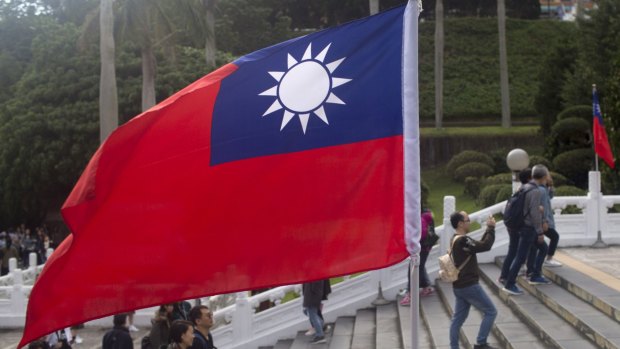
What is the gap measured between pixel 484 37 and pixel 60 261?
5674cm

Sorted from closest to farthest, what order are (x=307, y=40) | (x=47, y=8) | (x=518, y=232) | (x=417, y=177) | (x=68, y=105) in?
(x=417, y=177) → (x=307, y=40) → (x=518, y=232) → (x=68, y=105) → (x=47, y=8)

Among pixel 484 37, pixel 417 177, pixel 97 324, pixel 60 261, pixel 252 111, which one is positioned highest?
pixel 484 37

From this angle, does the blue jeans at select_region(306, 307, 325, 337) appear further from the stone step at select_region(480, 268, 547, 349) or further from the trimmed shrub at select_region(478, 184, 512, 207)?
the trimmed shrub at select_region(478, 184, 512, 207)

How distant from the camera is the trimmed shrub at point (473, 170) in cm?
3316

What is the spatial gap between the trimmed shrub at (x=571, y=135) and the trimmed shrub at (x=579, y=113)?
867 mm

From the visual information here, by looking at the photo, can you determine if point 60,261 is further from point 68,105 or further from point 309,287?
point 68,105

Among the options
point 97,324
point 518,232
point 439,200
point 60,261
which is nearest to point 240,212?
point 60,261

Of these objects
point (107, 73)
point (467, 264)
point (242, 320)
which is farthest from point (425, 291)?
point (107, 73)

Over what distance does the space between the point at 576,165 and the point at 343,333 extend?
15.5m

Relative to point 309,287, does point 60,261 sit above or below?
above

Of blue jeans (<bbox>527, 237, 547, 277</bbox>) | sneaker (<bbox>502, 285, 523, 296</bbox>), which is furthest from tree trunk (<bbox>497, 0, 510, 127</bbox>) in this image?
sneaker (<bbox>502, 285, 523, 296</bbox>)

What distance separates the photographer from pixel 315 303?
12906 mm

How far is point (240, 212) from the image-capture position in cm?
634

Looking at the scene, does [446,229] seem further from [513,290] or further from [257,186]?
[257,186]
